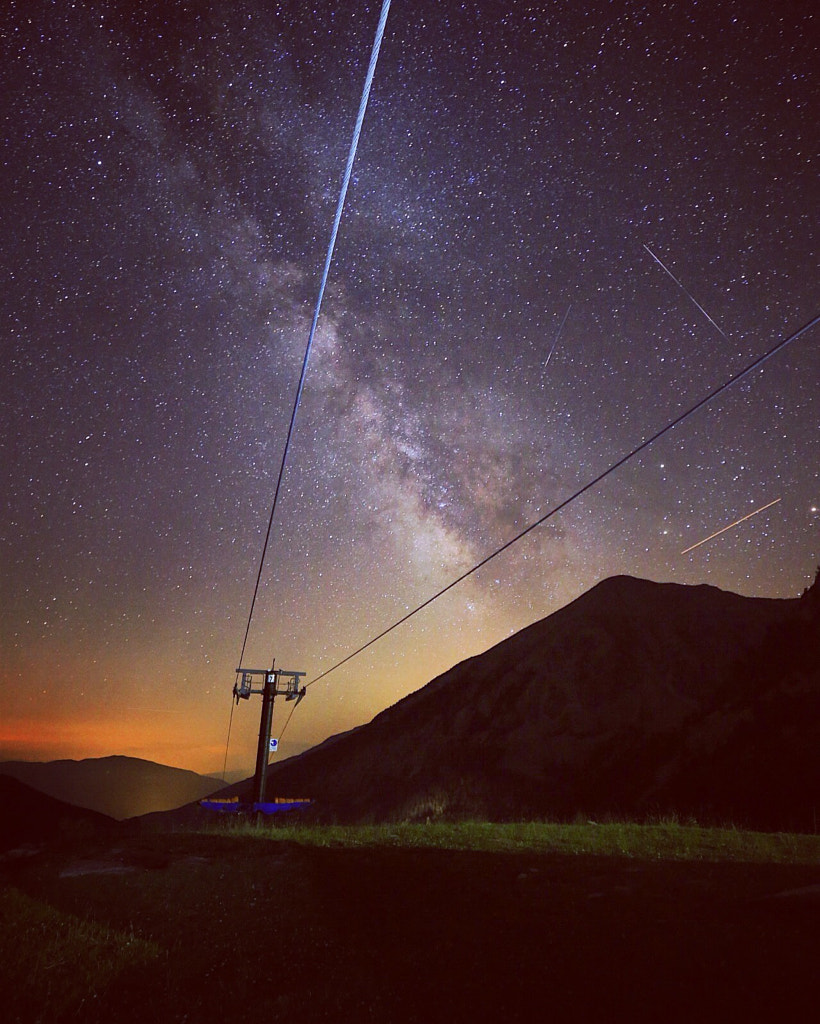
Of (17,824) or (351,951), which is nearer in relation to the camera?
(351,951)

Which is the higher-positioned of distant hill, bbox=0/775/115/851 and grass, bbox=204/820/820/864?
distant hill, bbox=0/775/115/851

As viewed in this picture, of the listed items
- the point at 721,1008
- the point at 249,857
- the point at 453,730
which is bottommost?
the point at 721,1008

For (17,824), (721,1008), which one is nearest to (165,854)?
(721,1008)

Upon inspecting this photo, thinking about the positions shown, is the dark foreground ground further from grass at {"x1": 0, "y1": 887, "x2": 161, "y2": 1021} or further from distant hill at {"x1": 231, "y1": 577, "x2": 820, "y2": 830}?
distant hill at {"x1": 231, "y1": 577, "x2": 820, "y2": 830}

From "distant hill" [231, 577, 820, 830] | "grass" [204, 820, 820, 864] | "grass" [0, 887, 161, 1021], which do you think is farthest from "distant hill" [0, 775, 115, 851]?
"grass" [0, 887, 161, 1021]

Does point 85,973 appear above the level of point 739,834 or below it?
below

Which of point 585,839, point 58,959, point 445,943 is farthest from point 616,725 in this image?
point 58,959

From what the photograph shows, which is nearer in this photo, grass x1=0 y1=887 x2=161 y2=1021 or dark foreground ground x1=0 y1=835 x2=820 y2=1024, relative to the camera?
dark foreground ground x1=0 y1=835 x2=820 y2=1024

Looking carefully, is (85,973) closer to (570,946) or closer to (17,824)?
(570,946)
